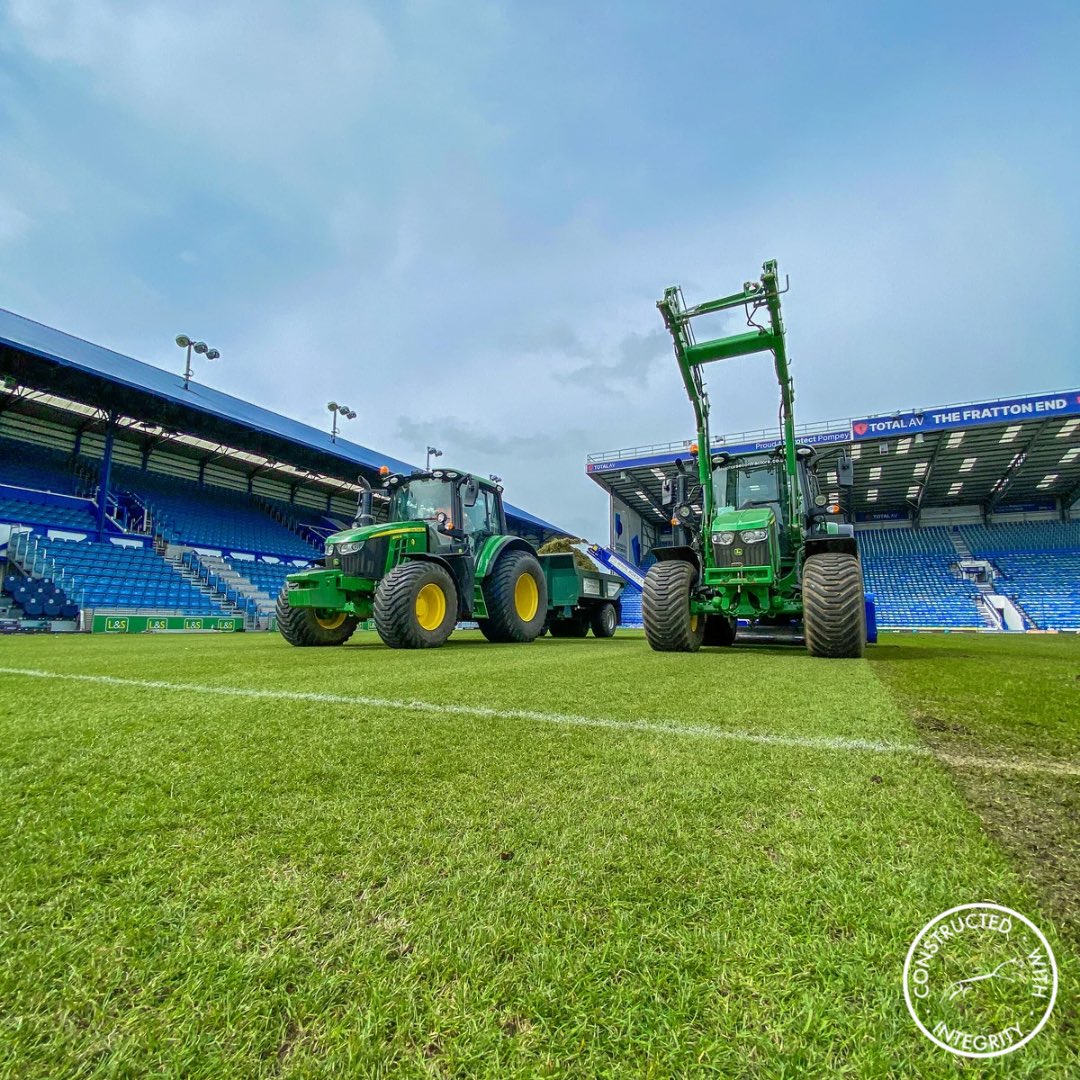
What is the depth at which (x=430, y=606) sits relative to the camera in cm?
643

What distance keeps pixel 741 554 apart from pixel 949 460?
24.2 m

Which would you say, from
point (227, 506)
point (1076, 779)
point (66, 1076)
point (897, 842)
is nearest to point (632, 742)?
point (897, 842)

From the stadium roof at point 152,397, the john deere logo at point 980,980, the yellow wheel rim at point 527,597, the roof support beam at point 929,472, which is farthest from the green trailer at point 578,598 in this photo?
the roof support beam at point 929,472

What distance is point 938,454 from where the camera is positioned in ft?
76.9

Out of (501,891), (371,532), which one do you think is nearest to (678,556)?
(371,532)

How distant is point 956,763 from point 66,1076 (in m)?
2.19

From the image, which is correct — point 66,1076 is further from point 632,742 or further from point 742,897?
point 632,742

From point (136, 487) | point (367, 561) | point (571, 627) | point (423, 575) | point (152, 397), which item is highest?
point (152, 397)

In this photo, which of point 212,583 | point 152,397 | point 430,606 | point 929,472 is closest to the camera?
point 430,606

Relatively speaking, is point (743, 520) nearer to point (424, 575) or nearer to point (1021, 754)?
point (424, 575)

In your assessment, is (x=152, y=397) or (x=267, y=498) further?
(x=267, y=498)

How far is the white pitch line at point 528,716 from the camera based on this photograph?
1.98 meters

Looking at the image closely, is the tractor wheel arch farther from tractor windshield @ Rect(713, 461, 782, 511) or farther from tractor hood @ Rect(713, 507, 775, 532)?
tractor windshield @ Rect(713, 461, 782, 511)

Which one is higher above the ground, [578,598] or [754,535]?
[754,535]
